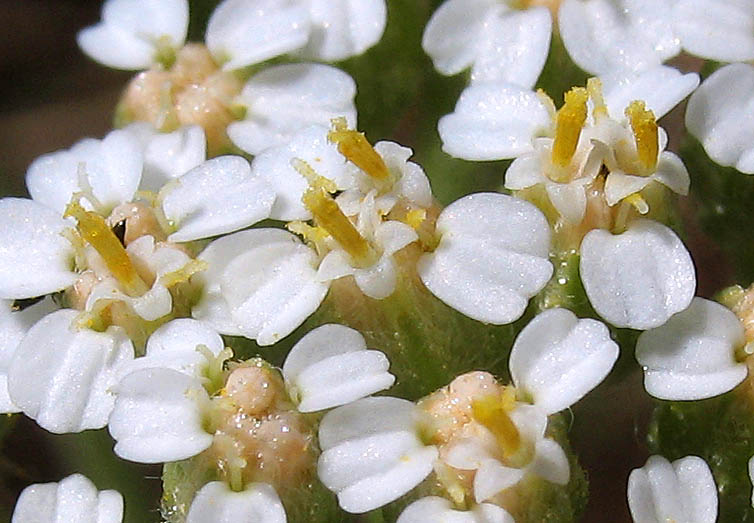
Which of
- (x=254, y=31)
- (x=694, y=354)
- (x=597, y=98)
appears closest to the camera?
(x=694, y=354)

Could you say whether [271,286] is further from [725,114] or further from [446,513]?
[725,114]

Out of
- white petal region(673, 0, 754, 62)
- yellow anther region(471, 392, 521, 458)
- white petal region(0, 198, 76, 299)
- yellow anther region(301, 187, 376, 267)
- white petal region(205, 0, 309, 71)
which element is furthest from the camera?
white petal region(205, 0, 309, 71)

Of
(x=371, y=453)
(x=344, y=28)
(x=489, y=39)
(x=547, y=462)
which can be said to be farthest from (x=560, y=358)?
(x=344, y=28)

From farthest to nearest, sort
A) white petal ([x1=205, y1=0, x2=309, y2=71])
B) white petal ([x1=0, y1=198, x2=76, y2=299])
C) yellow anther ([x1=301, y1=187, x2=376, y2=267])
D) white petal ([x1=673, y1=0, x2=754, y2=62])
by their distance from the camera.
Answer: white petal ([x1=205, y1=0, x2=309, y2=71]) → white petal ([x1=673, y1=0, x2=754, y2=62]) → white petal ([x1=0, y1=198, x2=76, y2=299]) → yellow anther ([x1=301, y1=187, x2=376, y2=267])

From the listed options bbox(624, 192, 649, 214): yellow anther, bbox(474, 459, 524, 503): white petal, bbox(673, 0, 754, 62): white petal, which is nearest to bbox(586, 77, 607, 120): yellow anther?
bbox(624, 192, 649, 214): yellow anther

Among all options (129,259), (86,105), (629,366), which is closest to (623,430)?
(629,366)

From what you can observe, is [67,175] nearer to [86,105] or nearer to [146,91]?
[146,91]

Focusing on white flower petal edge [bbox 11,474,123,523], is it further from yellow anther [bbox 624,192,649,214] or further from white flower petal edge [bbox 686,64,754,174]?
white flower petal edge [bbox 686,64,754,174]
